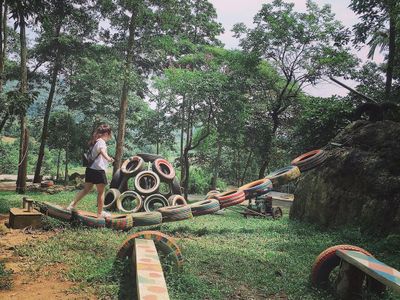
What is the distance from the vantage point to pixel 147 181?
1289 cm

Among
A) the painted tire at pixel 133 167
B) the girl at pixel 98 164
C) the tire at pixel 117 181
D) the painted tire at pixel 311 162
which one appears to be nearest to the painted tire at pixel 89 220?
the girl at pixel 98 164

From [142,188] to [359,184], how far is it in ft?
23.0

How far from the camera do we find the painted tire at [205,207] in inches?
355

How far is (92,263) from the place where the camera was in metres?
5.21

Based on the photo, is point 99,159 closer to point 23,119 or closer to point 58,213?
point 58,213

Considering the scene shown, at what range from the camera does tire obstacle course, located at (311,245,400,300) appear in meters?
3.98

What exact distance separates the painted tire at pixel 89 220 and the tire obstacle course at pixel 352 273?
177 inches

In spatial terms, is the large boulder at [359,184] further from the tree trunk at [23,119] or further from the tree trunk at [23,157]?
the tree trunk at [23,119]

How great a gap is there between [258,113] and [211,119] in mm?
3166

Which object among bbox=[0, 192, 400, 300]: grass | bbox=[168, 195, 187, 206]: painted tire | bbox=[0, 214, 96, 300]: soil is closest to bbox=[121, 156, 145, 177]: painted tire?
bbox=[168, 195, 187, 206]: painted tire

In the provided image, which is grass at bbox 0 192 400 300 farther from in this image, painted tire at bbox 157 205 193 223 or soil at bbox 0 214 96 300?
painted tire at bbox 157 205 193 223

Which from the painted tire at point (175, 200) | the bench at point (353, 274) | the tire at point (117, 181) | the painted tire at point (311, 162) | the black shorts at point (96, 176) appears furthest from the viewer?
the tire at point (117, 181)

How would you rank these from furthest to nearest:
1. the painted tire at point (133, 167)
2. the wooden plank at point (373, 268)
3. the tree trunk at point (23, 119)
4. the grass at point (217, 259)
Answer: the tree trunk at point (23, 119) → the painted tire at point (133, 167) → the grass at point (217, 259) → the wooden plank at point (373, 268)

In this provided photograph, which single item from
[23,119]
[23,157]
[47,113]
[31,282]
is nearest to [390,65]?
[31,282]
